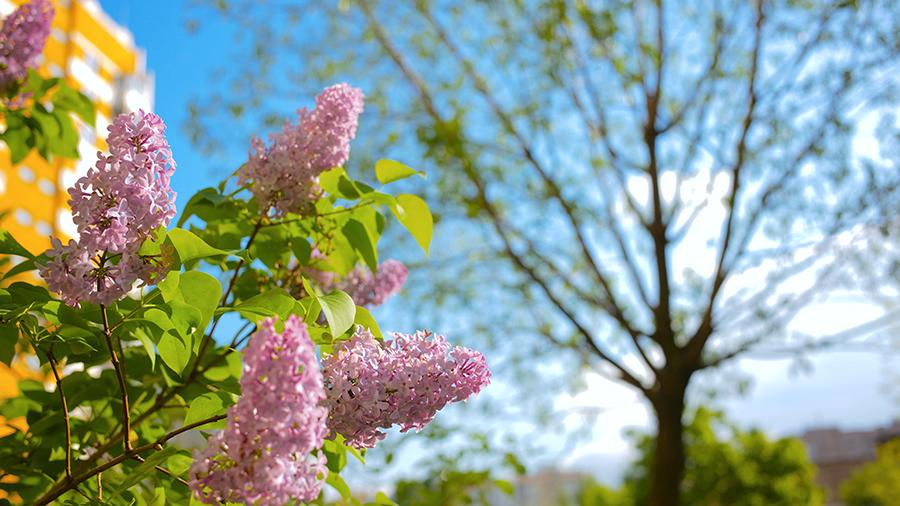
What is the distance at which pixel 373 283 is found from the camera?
→ 4.11ft

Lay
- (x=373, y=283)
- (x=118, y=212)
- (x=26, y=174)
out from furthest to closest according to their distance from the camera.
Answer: (x=26, y=174)
(x=373, y=283)
(x=118, y=212)

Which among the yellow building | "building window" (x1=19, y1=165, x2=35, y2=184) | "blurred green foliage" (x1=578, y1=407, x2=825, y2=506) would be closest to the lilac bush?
"blurred green foliage" (x1=578, y1=407, x2=825, y2=506)

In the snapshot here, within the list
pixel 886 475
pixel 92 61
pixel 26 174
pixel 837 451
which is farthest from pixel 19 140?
pixel 837 451

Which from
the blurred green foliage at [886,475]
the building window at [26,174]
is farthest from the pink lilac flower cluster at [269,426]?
the building window at [26,174]

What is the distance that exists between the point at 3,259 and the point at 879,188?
3.95 meters

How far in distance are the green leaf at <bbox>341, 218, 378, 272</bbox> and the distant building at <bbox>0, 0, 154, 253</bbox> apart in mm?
18230

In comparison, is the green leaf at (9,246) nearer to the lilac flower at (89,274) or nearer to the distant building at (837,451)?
the lilac flower at (89,274)

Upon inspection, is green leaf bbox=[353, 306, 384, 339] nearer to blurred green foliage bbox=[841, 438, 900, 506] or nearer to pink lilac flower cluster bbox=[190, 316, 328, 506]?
pink lilac flower cluster bbox=[190, 316, 328, 506]

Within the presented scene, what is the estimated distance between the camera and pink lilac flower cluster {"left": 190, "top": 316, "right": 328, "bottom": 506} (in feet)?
1.89

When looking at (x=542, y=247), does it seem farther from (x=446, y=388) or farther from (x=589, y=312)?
(x=446, y=388)

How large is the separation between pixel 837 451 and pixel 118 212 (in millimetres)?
53547

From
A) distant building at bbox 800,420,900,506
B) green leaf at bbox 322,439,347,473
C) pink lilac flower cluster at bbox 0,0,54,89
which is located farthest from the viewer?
distant building at bbox 800,420,900,506

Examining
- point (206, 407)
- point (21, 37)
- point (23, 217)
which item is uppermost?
point (23, 217)

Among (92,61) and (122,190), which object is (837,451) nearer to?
(92,61)
